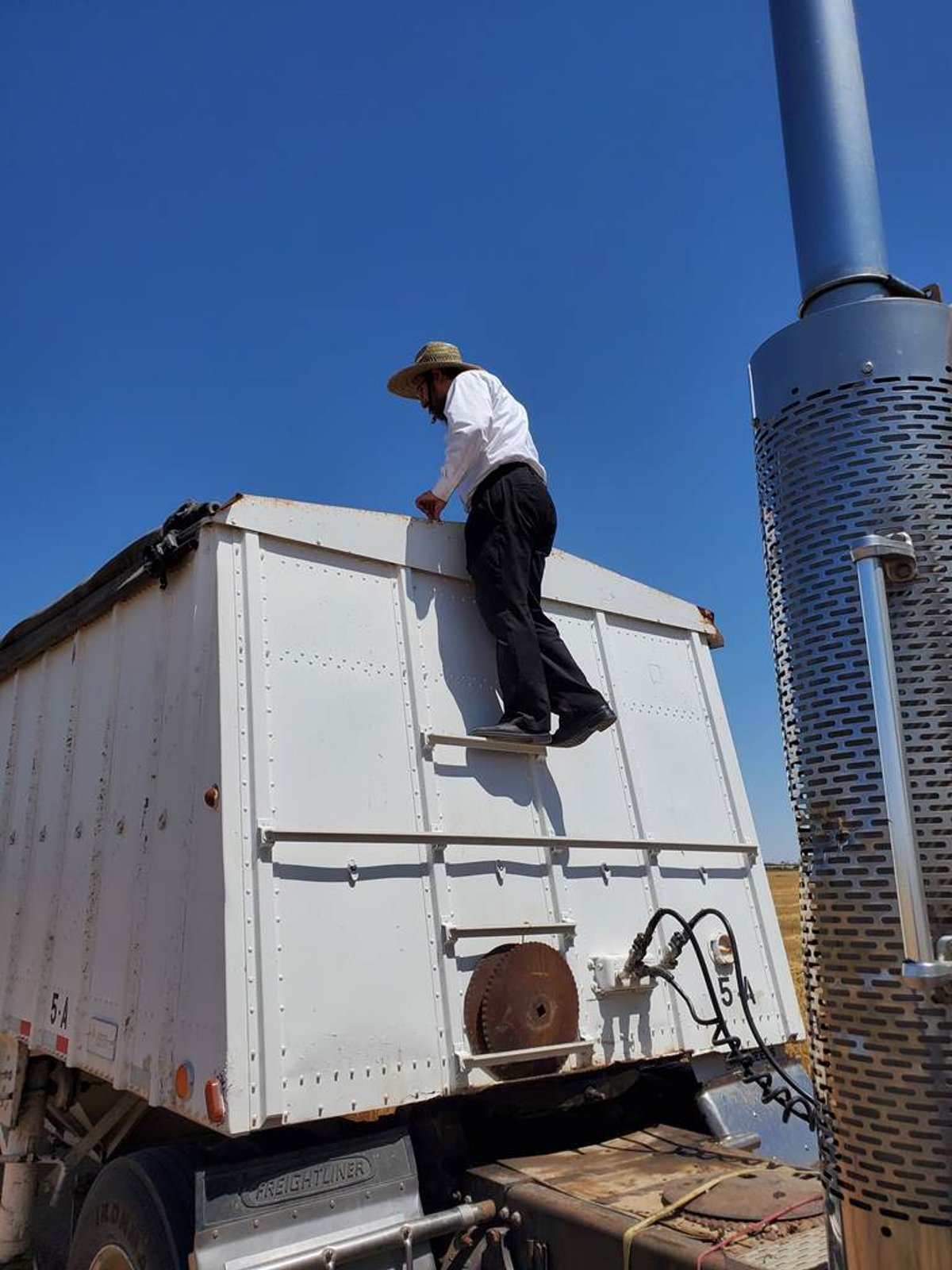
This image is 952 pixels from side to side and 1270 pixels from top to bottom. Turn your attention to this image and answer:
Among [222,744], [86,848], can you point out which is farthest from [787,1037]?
[86,848]

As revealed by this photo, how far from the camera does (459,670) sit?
13.7 ft

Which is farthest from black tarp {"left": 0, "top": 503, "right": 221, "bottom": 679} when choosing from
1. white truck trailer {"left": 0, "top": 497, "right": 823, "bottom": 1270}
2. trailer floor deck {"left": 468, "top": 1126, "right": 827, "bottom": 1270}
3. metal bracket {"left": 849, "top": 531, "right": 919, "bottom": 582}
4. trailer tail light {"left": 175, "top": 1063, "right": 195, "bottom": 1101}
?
metal bracket {"left": 849, "top": 531, "right": 919, "bottom": 582}

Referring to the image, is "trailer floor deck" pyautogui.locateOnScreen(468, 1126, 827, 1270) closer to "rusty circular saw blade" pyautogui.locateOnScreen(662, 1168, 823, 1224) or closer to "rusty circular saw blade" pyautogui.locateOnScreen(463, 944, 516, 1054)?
"rusty circular saw blade" pyautogui.locateOnScreen(662, 1168, 823, 1224)

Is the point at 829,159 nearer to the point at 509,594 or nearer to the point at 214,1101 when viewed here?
the point at 509,594

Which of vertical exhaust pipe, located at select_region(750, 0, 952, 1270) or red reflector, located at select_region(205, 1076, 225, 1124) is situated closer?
vertical exhaust pipe, located at select_region(750, 0, 952, 1270)

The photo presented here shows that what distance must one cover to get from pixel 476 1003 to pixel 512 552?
5.72 feet

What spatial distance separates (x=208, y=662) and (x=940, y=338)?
2.64 meters

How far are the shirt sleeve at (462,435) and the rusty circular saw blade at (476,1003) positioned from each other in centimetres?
192

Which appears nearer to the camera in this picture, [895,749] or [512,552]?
[895,749]

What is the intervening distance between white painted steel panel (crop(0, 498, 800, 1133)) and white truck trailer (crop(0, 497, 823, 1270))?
0.01 metres

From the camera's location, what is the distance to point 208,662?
3.61m

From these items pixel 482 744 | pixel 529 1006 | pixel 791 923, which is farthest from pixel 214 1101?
pixel 791 923

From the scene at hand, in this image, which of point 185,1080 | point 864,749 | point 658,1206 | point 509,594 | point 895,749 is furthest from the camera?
point 509,594

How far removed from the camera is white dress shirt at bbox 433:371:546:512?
432cm
